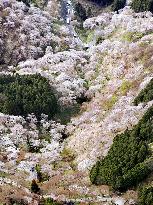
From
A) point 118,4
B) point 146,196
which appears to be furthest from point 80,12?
point 146,196

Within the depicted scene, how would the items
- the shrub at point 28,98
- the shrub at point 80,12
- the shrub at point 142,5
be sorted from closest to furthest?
the shrub at point 28,98 → the shrub at point 142,5 → the shrub at point 80,12

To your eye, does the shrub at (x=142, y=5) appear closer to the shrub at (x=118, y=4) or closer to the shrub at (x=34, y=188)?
the shrub at (x=118, y=4)

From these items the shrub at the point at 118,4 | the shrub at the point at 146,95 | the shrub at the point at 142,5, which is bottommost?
the shrub at the point at 146,95

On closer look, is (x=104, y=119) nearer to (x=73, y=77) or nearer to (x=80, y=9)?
(x=73, y=77)

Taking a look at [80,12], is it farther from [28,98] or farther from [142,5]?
[28,98]

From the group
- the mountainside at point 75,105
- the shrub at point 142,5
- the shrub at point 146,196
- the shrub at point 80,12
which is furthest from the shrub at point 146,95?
the shrub at point 80,12

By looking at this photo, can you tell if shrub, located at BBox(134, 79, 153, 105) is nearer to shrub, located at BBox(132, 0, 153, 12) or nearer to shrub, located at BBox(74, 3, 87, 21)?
shrub, located at BBox(132, 0, 153, 12)

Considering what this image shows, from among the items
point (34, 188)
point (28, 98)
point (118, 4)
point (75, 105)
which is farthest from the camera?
point (118, 4)
